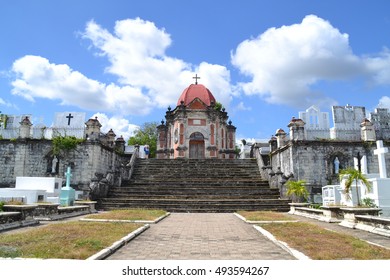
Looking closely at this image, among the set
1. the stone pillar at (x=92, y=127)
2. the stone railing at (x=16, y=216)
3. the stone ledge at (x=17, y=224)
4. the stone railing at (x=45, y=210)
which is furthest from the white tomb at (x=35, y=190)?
the stone pillar at (x=92, y=127)

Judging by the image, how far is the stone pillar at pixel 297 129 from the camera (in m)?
21.3

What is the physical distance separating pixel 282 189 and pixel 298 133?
472 centimetres

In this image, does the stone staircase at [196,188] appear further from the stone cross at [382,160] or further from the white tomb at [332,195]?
the stone cross at [382,160]

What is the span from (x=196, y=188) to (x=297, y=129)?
812 centimetres

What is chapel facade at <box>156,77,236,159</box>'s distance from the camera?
112 feet

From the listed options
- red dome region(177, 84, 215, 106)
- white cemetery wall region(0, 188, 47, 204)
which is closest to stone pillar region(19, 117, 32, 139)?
white cemetery wall region(0, 188, 47, 204)

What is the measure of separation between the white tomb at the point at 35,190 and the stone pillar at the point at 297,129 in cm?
1534

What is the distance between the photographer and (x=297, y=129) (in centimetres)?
2142

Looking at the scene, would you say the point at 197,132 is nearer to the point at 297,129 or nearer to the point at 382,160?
the point at 297,129

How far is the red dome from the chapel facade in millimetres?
148

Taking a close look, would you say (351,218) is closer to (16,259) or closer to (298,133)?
(16,259)

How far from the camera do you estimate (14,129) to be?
2342cm

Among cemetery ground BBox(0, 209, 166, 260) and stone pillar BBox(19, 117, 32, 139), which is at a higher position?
stone pillar BBox(19, 117, 32, 139)

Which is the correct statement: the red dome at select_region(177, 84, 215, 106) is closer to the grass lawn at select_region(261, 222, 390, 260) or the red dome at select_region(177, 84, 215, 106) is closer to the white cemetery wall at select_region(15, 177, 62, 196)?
the white cemetery wall at select_region(15, 177, 62, 196)
